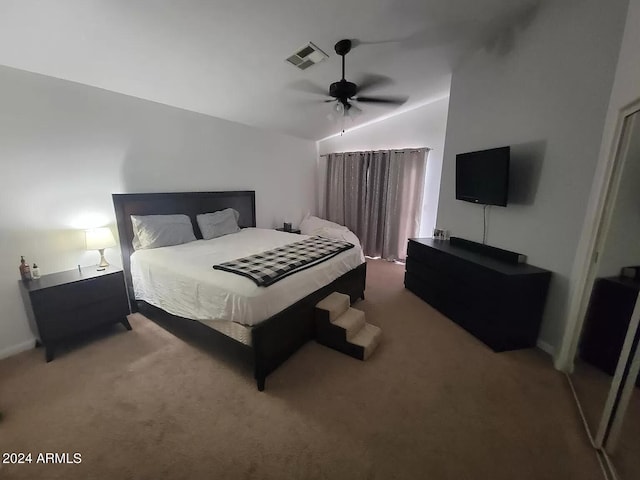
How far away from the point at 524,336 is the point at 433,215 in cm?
237

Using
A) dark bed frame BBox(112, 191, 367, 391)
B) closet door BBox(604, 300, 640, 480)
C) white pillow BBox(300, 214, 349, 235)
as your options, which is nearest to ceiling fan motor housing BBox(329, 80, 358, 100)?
dark bed frame BBox(112, 191, 367, 391)

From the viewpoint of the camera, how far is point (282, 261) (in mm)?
2266

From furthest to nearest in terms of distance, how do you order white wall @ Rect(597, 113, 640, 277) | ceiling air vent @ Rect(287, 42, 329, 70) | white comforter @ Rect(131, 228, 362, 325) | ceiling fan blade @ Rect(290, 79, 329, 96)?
ceiling fan blade @ Rect(290, 79, 329, 96), ceiling air vent @ Rect(287, 42, 329, 70), white comforter @ Rect(131, 228, 362, 325), white wall @ Rect(597, 113, 640, 277)

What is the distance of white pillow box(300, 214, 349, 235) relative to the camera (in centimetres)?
482

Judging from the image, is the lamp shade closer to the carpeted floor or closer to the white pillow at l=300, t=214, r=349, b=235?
the carpeted floor

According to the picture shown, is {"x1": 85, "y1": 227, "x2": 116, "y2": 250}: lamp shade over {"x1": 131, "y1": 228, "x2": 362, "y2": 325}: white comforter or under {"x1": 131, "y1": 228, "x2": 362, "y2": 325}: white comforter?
over

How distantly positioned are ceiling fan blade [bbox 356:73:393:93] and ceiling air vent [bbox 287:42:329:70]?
77cm

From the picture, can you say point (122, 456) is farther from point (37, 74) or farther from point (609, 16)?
point (609, 16)

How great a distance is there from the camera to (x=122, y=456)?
136 centimetres

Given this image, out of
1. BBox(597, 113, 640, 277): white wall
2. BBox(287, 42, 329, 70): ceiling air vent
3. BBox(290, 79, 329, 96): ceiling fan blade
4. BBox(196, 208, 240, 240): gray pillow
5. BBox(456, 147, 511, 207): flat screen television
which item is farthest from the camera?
BBox(196, 208, 240, 240): gray pillow

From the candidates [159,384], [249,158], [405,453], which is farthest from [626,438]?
[249,158]

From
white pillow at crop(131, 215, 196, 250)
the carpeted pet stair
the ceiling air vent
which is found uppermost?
the ceiling air vent

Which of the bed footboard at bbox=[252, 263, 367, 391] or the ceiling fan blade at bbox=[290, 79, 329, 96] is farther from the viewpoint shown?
the ceiling fan blade at bbox=[290, 79, 329, 96]

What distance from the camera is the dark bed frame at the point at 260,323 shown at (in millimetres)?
1814
